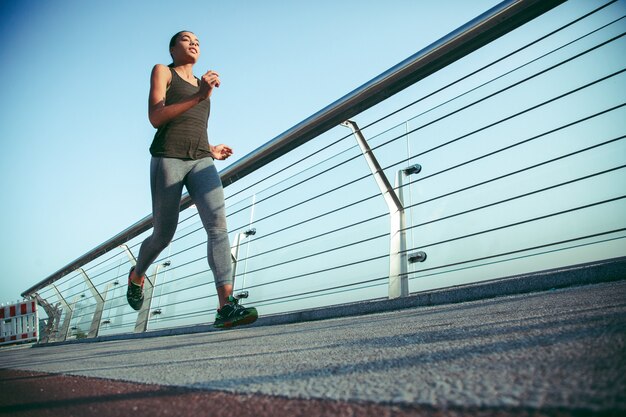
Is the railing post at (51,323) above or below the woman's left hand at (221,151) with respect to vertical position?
below

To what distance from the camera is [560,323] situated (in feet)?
2.66

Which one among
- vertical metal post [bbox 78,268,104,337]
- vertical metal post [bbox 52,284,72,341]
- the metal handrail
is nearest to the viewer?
the metal handrail

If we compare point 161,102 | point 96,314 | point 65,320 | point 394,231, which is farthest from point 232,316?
point 65,320

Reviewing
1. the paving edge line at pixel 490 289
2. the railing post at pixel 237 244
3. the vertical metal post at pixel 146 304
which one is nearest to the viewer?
the paving edge line at pixel 490 289

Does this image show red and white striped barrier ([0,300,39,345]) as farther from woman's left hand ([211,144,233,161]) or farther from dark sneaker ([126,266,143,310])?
woman's left hand ([211,144,233,161])

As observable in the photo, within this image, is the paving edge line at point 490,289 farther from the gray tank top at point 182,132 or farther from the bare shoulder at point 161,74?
the bare shoulder at point 161,74

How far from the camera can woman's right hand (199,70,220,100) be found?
198 cm

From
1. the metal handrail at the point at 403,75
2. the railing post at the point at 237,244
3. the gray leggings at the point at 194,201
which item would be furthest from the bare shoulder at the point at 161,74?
the railing post at the point at 237,244

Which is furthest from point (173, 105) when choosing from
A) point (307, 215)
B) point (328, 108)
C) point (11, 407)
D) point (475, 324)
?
point (475, 324)

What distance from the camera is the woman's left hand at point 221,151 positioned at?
250 cm

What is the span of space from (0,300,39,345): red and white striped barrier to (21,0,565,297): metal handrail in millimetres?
5599

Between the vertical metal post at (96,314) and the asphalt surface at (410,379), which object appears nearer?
the asphalt surface at (410,379)

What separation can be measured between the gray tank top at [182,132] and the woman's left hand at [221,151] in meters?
0.17

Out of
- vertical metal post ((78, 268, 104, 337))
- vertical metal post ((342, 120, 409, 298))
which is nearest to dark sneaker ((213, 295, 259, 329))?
vertical metal post ((342, 120, 409, 298))
